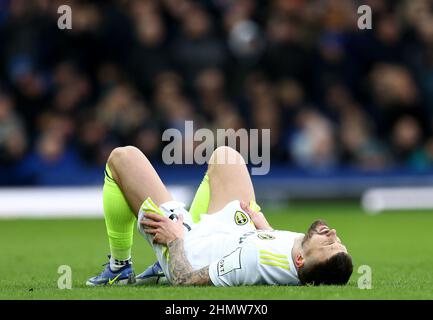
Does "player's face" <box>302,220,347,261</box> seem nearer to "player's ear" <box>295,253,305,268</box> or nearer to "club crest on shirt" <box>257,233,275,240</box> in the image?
"player's ear" <box>295,253,305,268</box>

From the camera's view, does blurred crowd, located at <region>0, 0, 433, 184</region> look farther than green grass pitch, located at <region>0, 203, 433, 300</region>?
Yes

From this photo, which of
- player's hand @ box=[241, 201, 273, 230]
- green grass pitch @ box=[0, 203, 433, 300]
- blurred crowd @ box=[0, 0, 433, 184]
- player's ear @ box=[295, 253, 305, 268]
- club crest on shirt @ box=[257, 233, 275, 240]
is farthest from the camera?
blurred crowd @ box=[0, 0, 433, 184]

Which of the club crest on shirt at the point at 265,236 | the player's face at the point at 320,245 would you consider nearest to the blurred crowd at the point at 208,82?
the club crest on shirt at the point at 265,236

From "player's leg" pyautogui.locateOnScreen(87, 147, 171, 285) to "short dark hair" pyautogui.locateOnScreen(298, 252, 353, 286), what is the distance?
113cm

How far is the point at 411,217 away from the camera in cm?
1662

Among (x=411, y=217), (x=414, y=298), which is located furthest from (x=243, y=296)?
(x=411, y=217)

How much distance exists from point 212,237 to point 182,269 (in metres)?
0.31

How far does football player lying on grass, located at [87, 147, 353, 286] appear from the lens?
7.43 m

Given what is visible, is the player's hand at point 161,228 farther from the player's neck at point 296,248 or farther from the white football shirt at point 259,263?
the player's neck at point 296,248

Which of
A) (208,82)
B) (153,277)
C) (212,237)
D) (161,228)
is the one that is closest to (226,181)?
(212,237)

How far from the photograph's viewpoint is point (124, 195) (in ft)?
26.3

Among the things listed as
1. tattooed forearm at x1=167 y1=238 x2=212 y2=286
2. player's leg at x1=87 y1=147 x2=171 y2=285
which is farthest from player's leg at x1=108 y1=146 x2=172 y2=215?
tattooed forearm at x1=167 y1=238 x2=212 y2=286

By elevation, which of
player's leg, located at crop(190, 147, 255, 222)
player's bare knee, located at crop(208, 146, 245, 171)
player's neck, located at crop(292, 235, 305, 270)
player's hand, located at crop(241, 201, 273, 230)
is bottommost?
player's neck, located at crop(292, 235, 305, 270)

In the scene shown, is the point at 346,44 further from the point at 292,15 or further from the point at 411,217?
the point at 411,217
